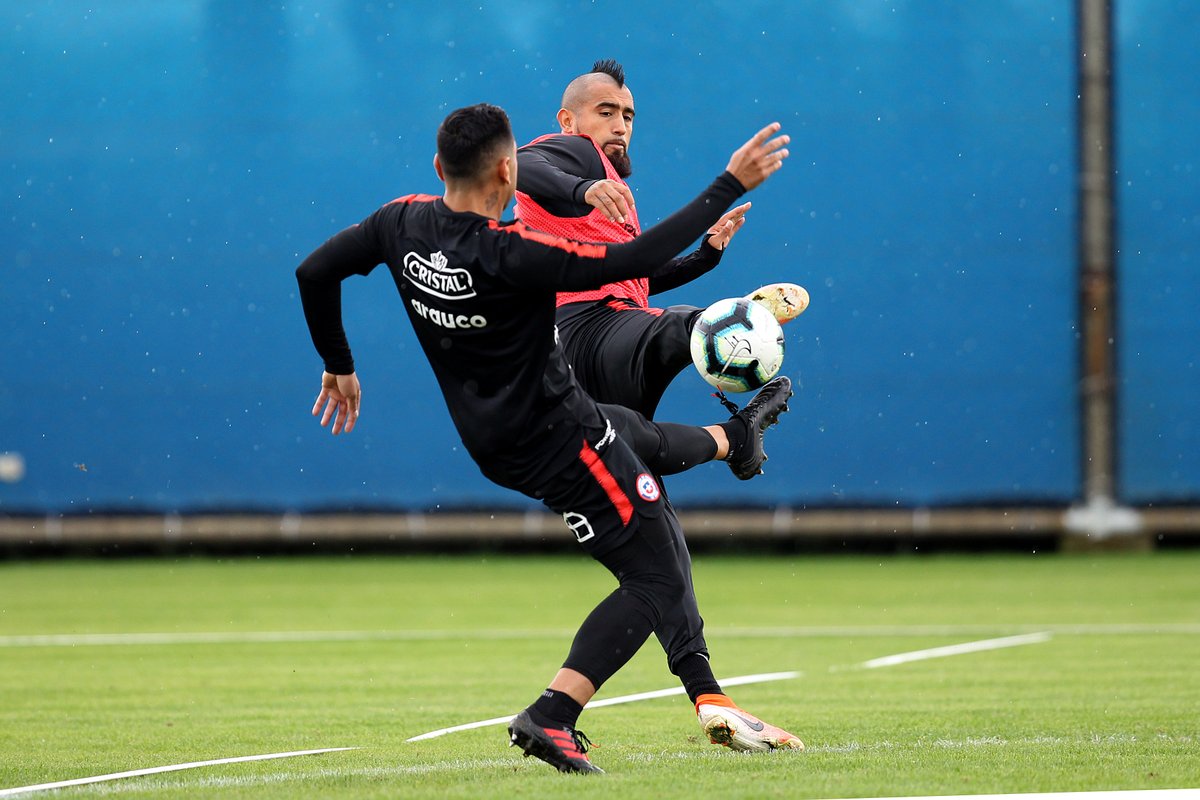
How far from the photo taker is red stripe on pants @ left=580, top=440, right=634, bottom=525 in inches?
184

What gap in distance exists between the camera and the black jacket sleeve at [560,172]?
538cm

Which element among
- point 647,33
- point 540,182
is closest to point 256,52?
point 647,33

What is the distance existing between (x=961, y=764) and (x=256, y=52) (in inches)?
506

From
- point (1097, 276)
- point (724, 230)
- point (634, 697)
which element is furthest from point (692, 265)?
point (1097, 276)

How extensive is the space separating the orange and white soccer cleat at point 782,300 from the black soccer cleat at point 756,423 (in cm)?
25

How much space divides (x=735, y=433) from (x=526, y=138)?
32.4 ft

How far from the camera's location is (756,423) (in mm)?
5391

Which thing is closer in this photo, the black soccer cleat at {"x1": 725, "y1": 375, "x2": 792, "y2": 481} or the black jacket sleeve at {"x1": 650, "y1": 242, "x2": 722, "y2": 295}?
the black soccer cleat at {"x1": 725, "y1": 375, "x2": 792, "y2": 481}

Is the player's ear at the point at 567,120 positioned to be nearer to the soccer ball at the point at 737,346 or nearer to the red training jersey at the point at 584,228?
the red training jersey at the point at 584,228

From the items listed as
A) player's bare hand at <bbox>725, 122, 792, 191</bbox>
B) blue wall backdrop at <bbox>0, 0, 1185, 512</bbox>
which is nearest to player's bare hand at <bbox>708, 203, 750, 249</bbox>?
player's bare hand at <bbox>725, 122, 792, 191</bbox>

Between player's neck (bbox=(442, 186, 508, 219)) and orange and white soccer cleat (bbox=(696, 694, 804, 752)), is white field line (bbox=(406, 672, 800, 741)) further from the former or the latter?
player's neck (bbox=(442, 186, 508, 219))

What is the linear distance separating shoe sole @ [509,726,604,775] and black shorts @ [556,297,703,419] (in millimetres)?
1513

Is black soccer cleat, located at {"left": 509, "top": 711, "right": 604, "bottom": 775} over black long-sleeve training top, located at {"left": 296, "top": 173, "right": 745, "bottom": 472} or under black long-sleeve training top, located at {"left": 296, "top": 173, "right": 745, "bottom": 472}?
under

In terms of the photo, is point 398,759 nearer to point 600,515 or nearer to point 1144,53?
point 600,515
